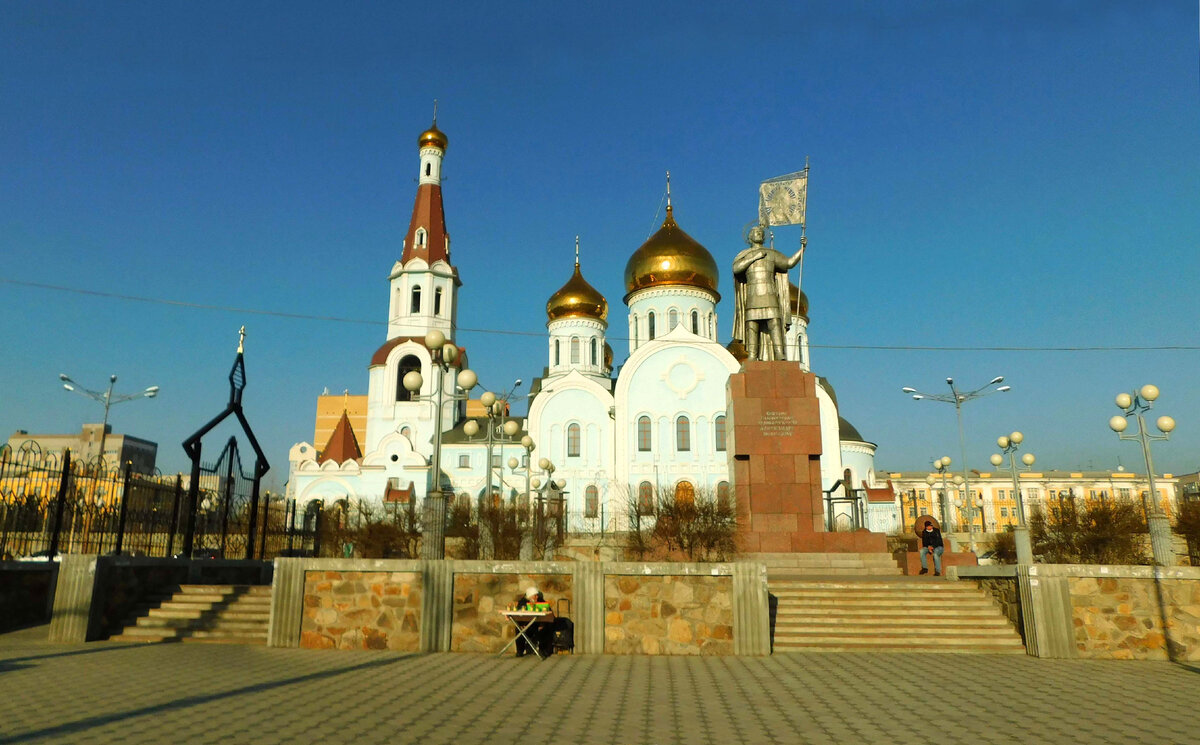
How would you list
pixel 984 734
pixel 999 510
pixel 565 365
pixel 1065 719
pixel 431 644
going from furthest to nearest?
pixel 999 510 → pixel 565 365 → pixel 431 644 → pixel 1065 719 → pixel 984 734

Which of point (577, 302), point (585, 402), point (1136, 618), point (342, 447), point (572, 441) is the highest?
point (577, 302)

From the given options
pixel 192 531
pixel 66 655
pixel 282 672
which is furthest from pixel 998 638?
pixel 192 531

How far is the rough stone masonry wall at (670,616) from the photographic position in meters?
9.23

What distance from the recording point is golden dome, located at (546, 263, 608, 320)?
44.9 meters

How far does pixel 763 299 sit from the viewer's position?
16.8 meters

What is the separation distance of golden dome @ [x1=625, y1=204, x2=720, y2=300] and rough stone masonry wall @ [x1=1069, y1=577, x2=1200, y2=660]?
33.0 meters

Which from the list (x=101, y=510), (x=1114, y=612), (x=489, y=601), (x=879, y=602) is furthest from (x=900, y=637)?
(x=101, y=510)

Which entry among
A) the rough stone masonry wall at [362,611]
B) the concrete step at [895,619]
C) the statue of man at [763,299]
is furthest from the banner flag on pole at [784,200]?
the rough stone masonry wall at [362,611]

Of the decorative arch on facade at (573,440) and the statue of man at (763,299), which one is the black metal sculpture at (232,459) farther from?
the decorative arch on facade at (573,440)

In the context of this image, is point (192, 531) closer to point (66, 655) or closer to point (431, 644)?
point (66, 655)

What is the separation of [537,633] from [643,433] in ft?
92.3

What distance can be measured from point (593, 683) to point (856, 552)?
9.10 m

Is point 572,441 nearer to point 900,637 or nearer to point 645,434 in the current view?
point 645,434

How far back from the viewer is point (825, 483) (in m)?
37.7
